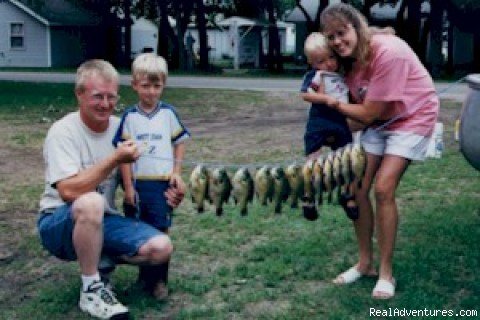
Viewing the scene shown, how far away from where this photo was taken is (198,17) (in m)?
38.6

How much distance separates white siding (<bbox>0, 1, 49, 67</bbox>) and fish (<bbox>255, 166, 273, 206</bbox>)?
40163mm

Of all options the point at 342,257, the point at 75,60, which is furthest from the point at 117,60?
the point at 342,257

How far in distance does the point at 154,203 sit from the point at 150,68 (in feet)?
2.76

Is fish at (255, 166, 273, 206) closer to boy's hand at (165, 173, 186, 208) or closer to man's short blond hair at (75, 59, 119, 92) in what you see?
boy's hand at (165, 173, 186, 208)

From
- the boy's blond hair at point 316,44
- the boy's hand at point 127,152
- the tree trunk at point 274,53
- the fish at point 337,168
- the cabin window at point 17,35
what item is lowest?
the fish at point 337,168

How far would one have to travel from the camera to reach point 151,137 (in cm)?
506

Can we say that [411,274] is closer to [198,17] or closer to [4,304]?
[4,304]

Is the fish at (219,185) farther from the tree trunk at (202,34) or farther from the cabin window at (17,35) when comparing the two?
the cabin window at (17,35)

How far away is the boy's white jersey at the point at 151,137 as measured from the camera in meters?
5.03

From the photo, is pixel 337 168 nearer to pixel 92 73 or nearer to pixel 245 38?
pixel 92 73

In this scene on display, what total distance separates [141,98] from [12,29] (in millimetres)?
42124

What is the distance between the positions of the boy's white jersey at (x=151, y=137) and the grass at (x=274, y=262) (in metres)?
0.85

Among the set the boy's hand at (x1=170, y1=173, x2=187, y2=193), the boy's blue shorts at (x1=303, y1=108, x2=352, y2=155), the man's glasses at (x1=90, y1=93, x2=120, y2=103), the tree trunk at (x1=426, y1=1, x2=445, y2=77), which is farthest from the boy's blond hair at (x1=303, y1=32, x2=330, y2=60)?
the tree trunk at (x1=426, y1=1, x2=445, y2=77)

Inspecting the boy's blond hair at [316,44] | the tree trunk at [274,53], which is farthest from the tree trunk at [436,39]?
the boy's blond hair at [316,44]
